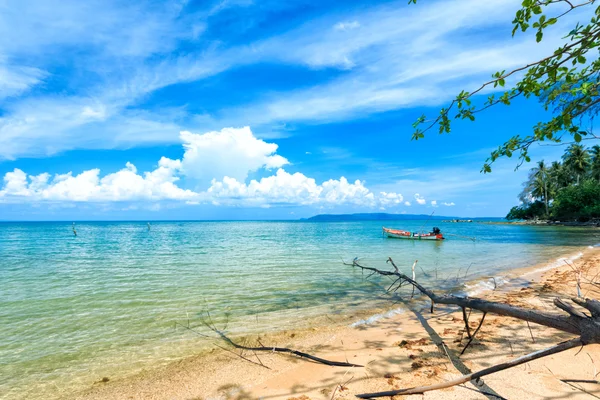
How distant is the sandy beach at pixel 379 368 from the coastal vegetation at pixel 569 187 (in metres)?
70.0

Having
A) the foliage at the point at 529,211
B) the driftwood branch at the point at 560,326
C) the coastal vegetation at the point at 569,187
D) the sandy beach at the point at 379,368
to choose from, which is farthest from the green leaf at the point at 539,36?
the foliage at the point at 529,211

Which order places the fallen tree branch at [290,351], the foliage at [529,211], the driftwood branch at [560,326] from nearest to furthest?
the driftwood branch at [560,326], the fallen tree branch at [290,351], the foliage at [529,211]

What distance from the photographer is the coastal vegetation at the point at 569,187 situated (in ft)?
214

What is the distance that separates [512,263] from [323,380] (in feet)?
65.2

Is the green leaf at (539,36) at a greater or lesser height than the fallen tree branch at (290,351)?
greater

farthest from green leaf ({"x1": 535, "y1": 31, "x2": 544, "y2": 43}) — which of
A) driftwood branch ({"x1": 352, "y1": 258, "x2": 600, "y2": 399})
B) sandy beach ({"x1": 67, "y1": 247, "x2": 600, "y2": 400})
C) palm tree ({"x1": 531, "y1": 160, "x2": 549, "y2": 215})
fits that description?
palm tree ({"x1": 531, "y1": 160, "x2": 549, "y2": 215})

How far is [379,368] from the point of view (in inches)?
188

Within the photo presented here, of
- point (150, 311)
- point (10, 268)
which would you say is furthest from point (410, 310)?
point (10, 268)

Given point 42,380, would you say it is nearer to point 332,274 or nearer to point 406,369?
point 406,369

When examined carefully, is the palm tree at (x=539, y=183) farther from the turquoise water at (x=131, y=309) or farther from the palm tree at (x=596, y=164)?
the turquoise water at (x=131, y=309)

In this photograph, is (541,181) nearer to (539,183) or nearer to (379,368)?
(539,183)

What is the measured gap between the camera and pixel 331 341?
643 centimetres

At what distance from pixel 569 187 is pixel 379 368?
304 feet

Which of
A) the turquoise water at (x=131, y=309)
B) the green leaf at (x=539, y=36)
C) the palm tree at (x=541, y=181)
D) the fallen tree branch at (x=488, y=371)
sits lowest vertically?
the turquoise water at (x=131, y=309)
